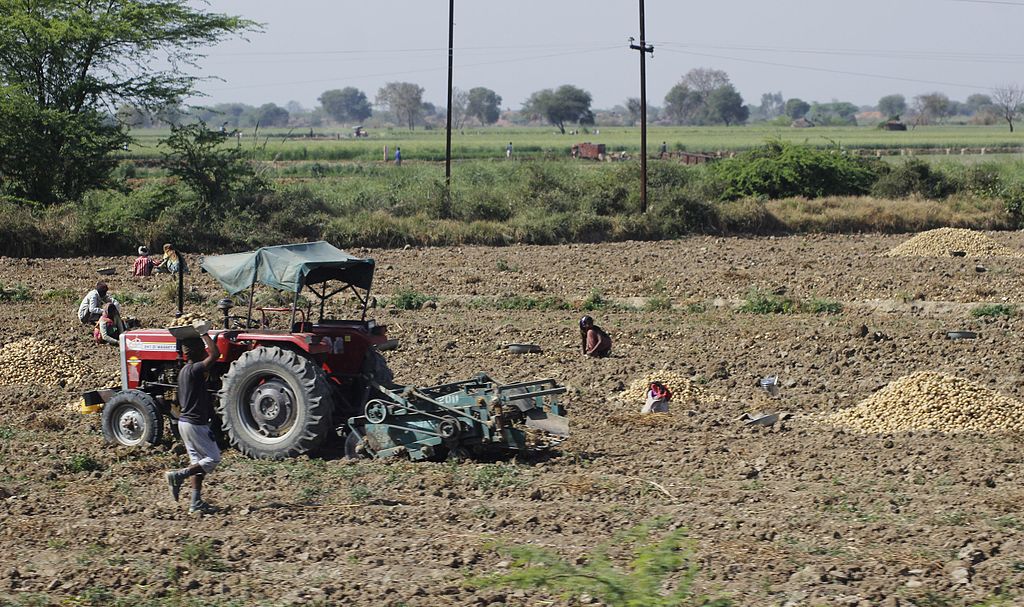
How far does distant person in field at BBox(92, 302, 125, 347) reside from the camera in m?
17.2

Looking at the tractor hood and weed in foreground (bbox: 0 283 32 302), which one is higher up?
the tractor hood

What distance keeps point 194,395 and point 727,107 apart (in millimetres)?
179395

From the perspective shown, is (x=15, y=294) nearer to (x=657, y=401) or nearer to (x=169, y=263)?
(x=169, y=263)

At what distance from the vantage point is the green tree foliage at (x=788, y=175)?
133 ft

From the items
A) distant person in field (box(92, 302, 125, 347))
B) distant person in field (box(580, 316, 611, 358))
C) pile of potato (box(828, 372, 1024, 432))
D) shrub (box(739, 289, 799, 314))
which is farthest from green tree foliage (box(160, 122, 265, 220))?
A: pile of potato (box(828, 372, 1024, 432))

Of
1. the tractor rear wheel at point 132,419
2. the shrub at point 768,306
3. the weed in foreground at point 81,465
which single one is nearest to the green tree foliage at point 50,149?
the shrub at point 768,306

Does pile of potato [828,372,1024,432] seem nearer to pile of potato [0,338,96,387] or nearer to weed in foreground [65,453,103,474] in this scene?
weed in foreground [65,453,103,474]

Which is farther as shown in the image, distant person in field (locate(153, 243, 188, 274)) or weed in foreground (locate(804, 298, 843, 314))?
distant person in field (locate(153, 243, 188, 274))

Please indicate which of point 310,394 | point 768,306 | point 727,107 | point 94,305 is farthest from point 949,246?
point 727,107

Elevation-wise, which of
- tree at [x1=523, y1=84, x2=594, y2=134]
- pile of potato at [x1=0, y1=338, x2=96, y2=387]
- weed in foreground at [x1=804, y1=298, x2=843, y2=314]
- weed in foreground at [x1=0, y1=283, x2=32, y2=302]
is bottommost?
pile of potato at [x1=0, y1=338, x2=96, y2=387]

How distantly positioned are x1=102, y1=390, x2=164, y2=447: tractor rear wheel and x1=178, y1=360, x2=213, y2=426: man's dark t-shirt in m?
1.94

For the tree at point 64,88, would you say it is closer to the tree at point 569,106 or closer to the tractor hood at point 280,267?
the tractor hood at point 280,267

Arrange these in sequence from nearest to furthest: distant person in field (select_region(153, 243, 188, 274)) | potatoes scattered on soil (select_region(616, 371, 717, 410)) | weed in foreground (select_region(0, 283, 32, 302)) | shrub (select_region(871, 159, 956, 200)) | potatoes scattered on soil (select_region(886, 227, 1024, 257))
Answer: potatoes scattered on soil (select_region(616, 371, 717, 410)) → distant person in field (select_region(153, 243, 188, 274)) → weed in foreground (select_region(0, 283, 32, 302)) → potatoes scattered on soil (select_region(886, 227, 1024, 257)) → shrub (select_region(871, 159, 956, 200))

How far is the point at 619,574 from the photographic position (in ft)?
25.7
